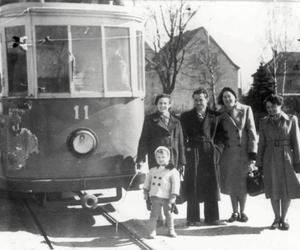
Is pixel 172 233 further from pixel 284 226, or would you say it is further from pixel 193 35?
pixel 193 35

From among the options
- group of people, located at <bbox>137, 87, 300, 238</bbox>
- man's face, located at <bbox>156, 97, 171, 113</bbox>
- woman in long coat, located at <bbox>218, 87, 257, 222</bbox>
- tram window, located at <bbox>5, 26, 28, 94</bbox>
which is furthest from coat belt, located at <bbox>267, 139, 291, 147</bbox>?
tram window, located at <bbox>5, 26, 28, 94</bbox>

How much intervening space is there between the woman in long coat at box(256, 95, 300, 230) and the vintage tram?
1809mm

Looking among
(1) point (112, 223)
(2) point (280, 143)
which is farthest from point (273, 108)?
(1) point (112, 223)

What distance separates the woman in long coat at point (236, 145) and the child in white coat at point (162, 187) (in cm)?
92

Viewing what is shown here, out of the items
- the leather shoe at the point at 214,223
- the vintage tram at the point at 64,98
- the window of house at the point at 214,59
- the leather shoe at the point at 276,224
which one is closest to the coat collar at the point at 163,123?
the vintage tram at the point at 64,98

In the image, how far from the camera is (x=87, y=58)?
6.34 meters

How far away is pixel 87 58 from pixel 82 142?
1.08 metres

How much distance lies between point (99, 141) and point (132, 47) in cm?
137

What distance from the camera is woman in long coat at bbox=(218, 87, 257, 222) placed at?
20.4 ft

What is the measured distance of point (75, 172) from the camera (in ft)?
20.5

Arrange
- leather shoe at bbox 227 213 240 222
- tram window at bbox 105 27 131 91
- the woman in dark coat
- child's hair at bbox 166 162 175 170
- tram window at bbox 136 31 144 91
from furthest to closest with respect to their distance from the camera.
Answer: tram window at bbox 136 31 144 91
tram window at bbox 105 27 131 91
leather shoe at bbox 227 213 240 222
the woman in dark coat
child's hair at bbox 166 162 175 170

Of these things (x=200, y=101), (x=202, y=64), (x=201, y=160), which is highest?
(x=202, y=64)

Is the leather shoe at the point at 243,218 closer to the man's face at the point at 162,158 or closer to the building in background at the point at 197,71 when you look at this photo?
the man's face at the point at 162,158

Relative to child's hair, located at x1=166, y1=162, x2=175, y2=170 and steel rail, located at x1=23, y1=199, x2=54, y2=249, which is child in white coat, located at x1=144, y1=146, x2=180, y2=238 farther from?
steel rail, located at x1=23, y1=199, x2=54, y2=249
